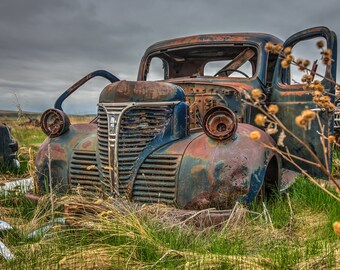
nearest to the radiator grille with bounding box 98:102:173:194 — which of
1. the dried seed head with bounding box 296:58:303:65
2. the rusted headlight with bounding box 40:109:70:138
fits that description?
the rusted headlight with bounding box 40:109:70:138

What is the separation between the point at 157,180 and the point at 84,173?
0.70m

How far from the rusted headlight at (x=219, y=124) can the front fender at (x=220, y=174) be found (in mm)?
61

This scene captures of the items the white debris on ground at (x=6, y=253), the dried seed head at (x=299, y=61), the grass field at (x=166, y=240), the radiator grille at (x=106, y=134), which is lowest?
the white debris on ground at (x=6, y=253)

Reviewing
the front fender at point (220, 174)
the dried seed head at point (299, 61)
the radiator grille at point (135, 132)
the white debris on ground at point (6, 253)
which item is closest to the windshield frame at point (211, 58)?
the radiator grille at point (135, 132)

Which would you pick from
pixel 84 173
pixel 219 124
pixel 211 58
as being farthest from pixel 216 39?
pixel 84 173

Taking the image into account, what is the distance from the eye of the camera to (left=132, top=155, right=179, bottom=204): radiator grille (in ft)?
9.58

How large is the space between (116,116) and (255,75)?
1795mm

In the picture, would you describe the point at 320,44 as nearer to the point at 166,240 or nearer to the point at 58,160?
the point at 166,240

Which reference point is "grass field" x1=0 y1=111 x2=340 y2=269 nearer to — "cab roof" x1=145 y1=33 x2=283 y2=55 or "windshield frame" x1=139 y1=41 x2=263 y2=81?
"windshield frame" x1=139 y1=41 x2=263 y2=81

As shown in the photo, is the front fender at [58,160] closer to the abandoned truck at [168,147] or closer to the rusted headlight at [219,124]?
the abandoned truck at [168,147]

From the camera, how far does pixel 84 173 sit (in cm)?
334

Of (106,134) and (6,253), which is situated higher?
(106,134)

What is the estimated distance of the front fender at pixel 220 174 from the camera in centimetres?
279

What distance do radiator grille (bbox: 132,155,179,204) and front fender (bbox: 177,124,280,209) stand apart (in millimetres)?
67
